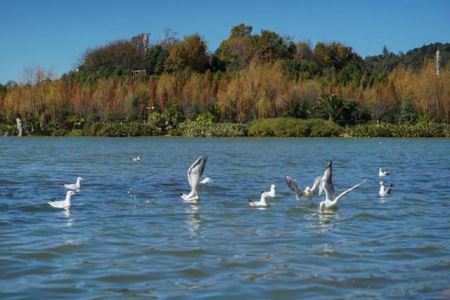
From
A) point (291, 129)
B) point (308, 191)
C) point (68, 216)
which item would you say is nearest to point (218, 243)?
point (68, 216)

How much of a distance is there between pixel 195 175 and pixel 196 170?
266mm

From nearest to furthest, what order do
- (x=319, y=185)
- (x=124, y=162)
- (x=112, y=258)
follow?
(x=112, y=258) < (x=319, y=185) < (x=124, y=162)

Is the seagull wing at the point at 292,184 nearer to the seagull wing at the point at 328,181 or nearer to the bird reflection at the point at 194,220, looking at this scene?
the seagull wing at the point at 328,181

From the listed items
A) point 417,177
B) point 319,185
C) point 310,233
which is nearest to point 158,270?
point 310,233

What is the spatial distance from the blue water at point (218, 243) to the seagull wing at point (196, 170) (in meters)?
0.50

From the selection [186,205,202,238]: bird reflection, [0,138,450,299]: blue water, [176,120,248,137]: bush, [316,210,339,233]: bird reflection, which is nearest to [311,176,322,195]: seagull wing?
[0,138,450,299]: blue water

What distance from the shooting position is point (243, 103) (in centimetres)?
6444

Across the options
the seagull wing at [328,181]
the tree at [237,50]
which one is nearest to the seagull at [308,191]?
the seagull wing at [328,181]

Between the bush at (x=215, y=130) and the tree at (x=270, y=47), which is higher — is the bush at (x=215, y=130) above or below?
below

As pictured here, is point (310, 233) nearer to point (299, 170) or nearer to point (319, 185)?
point (319, 185)

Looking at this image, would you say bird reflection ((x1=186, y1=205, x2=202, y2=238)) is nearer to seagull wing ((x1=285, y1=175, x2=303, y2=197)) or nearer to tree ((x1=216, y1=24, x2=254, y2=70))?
seagull wing ((x1=285, y1=175, x2=303, y2=197))

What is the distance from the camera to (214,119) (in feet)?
213

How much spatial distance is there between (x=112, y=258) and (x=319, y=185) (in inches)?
279

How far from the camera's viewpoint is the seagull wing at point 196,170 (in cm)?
Answer: 1374
